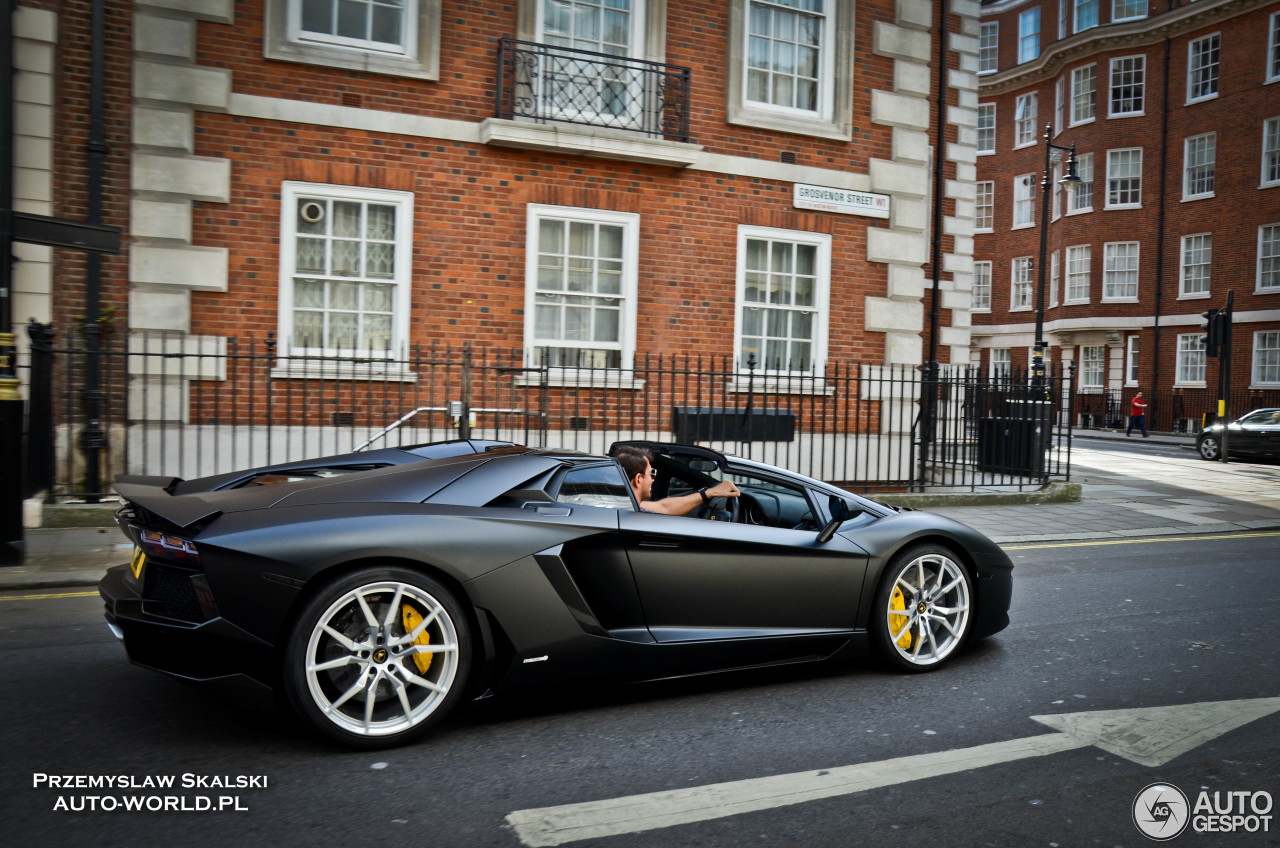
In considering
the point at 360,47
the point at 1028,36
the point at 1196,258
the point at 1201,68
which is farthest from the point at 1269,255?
the point at 360,47

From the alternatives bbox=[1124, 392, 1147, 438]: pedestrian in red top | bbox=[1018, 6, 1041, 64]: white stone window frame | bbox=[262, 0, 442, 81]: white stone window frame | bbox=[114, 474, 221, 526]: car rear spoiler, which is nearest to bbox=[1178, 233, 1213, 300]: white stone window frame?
bbox=[1124, 392, 1147, 438]: pedestrian in red top

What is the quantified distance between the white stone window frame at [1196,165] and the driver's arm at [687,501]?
3546cm

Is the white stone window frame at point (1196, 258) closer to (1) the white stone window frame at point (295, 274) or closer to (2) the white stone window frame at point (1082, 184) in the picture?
(2) the white stone window frame at point (1082, 184)

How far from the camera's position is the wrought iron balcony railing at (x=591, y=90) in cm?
1249

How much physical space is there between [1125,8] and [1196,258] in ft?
34.4

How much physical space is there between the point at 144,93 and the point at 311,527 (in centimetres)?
894

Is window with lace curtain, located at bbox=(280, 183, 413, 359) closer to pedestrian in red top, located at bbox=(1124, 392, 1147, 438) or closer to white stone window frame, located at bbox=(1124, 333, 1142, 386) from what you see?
pedestrian in red top, located at bbox=(1124, 392, 1147, 438)

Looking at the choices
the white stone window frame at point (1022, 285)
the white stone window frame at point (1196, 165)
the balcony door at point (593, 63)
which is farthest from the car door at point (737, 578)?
the white stone window frame at point (1022, 285)

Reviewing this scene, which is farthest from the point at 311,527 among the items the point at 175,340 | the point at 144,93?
the point at 144,93

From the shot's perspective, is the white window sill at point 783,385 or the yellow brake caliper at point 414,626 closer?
the yellow brake caliper at point 414,626

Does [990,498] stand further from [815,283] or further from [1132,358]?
[1132,358]

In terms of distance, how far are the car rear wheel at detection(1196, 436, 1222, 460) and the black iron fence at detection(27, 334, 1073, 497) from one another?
11203 mm

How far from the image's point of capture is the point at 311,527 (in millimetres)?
3820

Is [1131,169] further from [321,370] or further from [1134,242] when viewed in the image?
[321,370]
